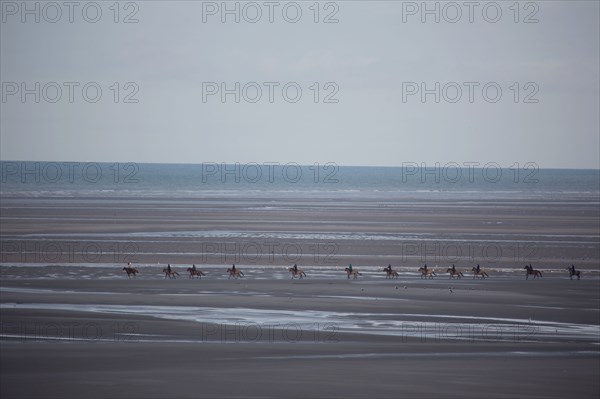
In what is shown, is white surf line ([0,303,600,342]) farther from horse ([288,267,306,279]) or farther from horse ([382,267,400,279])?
horse ([382,267,400,279])

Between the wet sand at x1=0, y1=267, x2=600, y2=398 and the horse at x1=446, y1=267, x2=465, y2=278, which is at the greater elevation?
the horse at x1=446, y1=267, x2=465, y2=278

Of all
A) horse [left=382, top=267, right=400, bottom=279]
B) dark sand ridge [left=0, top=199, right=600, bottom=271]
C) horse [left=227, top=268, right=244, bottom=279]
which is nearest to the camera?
horse [left=227, top=268, right=244, bottom=279]

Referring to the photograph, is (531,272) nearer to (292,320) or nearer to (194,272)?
(194,272)

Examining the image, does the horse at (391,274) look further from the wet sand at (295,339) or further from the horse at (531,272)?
the horse at (531,272)

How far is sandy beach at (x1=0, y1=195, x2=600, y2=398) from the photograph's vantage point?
40.2 ft

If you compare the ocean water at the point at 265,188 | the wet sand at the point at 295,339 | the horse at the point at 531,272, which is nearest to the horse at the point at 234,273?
the wet sand at the point at 295,339

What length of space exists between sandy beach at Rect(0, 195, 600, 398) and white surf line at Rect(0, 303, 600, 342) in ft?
0.15

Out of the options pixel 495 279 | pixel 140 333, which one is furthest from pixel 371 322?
pixel 495 279

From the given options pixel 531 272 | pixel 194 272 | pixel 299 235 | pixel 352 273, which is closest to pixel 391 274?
pixel 352 273

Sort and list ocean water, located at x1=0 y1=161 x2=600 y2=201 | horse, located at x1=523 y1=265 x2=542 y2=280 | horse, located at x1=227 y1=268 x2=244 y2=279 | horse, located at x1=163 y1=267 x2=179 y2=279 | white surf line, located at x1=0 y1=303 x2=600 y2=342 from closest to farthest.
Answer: white surf line, located at x1=0 y1=303 x2=600 y2=342, horse, located at x1=163 y1=267 x2=179 y2=279, horse, located at x1=227 y1=268 x2=244 y2=279, horse, located at x1=523 y1=265 x2=542 y2=280, ocean water, located at x1=0 y1=161 x2=600 y2=201

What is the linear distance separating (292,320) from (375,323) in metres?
1.65

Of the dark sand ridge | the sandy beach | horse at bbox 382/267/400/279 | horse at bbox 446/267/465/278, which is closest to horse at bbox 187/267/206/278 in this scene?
the sandy beach

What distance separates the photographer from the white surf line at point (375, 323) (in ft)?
51.3

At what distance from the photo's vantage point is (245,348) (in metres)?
14.2
